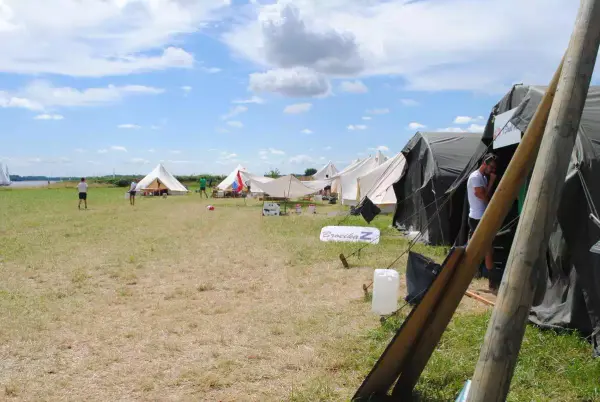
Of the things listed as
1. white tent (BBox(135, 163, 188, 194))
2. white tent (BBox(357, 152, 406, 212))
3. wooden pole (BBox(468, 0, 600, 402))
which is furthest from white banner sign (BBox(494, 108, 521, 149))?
white tent (BBox(135, 163, 188, 194))

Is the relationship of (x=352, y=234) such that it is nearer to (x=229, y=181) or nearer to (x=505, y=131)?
(x=505, y=131)

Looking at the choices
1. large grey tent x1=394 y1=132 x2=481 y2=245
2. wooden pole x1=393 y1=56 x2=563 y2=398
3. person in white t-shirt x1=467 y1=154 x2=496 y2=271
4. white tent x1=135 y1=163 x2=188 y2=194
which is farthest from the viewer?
Answer: white tent x1=135 y1=163 x2=188 y2=194

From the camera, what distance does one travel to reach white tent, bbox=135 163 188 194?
1543 inches

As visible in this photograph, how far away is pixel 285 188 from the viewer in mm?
24031

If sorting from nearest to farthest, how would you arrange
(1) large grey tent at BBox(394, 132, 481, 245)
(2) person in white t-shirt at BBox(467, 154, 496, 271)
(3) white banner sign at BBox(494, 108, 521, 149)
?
1. (3) white banner sign at BBox(494, 108, 521, 149)
2. (2) person in white t-shirt at BBox(467, 154, 496, 271)
3. (1) large grey tent at BBox(394, 132, 481, 245)

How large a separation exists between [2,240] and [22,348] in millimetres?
8897

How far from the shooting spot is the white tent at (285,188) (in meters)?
23.9

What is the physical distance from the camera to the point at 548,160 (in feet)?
7.99

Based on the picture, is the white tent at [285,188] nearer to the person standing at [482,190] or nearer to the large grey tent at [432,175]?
the large grey tent at [432,175]

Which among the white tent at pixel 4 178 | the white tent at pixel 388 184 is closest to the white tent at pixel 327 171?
the white tent at pixel 388 184

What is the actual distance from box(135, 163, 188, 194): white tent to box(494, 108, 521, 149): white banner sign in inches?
1371

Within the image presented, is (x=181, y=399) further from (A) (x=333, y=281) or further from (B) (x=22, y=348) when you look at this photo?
(A) (x=333, y=281)

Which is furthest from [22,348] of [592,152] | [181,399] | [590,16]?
[592,152]

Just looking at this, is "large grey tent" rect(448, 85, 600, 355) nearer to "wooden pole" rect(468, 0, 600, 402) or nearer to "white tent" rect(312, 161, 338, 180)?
"wooden pole" rect(468, 0, 600, 402)
